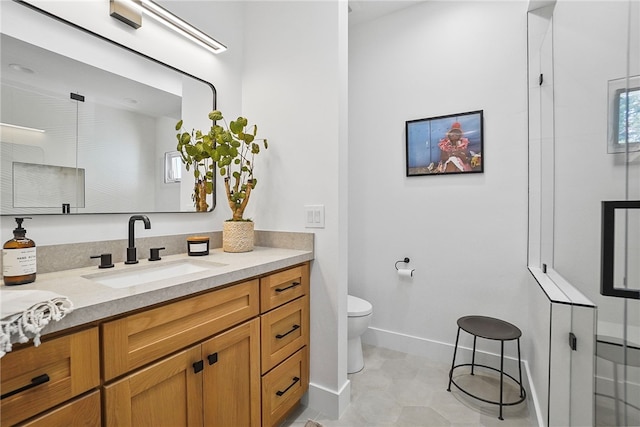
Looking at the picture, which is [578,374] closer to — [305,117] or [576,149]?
[576,149]

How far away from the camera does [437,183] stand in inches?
89.9

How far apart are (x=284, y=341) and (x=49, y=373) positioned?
95 centimetres

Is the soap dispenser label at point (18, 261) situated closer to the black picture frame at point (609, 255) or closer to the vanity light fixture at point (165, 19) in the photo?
the vanity light fixture at point (165, 19)

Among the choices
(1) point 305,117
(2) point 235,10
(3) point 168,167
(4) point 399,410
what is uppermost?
(2) point 235,10

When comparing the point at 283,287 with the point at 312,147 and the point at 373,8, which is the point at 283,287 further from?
the point at 373,8

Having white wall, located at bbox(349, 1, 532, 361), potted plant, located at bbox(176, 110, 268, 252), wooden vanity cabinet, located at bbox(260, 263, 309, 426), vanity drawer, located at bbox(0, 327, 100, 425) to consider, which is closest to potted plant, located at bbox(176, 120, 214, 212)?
potted plant, located at bbox(176, 110, 268, 252)

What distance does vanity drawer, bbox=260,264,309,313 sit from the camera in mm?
1365

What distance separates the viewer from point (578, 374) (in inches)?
47.4

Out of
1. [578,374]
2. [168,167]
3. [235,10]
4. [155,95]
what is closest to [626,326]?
[578,374]

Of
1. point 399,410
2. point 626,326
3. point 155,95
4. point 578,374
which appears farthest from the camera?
point 399,410

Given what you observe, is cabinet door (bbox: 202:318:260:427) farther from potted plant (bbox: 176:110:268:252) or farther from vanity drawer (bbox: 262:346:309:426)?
potted plant (bbox: 176:110:268:252)

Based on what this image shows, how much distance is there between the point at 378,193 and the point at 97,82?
1.95 m

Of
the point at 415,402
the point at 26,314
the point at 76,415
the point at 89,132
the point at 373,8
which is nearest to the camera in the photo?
the point at 26,314

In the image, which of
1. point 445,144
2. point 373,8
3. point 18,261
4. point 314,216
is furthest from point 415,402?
point 373,8
